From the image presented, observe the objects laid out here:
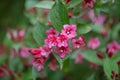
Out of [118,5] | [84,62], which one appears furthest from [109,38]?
[118,5]

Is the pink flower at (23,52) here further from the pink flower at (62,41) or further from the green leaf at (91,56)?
the pink flower at (62,41)

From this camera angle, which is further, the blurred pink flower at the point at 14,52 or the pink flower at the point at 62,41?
the blurred pink flower at the point at 14,52

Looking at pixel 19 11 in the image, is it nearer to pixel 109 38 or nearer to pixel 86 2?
pixel 109 38

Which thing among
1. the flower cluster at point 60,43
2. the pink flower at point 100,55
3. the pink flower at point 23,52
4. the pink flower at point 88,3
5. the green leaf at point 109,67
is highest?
the pink flower at point 88,3

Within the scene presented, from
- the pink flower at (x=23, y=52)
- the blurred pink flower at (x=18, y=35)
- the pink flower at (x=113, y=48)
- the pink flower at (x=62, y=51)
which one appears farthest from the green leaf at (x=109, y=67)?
the blurred pink flower at (x=18, y=35)

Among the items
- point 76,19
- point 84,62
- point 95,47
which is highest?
point 76,19

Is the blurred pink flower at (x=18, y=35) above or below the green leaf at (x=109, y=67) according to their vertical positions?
above

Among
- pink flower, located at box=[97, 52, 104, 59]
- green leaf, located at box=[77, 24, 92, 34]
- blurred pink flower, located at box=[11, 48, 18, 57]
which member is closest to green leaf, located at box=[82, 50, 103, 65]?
pink flower, located at box=[97, 52, 104, 59]
